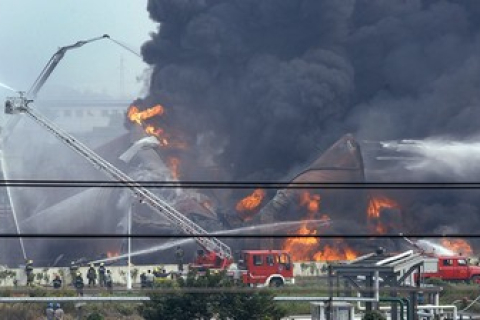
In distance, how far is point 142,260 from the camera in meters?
51.2

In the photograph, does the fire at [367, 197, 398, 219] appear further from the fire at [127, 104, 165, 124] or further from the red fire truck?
the red fire truck

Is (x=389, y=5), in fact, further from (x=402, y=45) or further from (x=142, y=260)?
(x=142, y=260)

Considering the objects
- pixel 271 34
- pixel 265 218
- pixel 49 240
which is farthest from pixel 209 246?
pixel 271 34

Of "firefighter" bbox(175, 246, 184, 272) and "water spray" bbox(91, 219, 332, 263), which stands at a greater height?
"water spray" bbox(91, 219, 332, 263)

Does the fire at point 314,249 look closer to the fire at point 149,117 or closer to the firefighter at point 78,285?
the fire at point 149,117

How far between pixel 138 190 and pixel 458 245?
563 inches

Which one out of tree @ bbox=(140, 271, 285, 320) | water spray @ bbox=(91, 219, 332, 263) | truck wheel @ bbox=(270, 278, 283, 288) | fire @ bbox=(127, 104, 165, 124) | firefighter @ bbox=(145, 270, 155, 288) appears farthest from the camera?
fire @ bbox=(127, 104, 165, 124)

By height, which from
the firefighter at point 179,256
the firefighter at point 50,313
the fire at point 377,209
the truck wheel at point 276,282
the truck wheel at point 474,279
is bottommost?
the firefighter at point 50,313

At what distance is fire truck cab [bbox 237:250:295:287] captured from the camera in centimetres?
3903

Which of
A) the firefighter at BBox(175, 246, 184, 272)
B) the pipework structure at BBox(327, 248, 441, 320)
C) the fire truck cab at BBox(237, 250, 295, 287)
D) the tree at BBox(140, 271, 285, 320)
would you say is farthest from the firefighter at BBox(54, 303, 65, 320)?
the firefighter at BBox(175, 246, 184, 272)

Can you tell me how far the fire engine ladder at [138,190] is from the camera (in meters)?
48.3

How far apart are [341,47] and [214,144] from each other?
9.15m

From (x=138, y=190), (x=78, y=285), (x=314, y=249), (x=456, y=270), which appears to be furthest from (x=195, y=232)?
(x=78, y=285)

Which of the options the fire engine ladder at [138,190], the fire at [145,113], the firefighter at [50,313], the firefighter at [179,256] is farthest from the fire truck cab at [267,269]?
the fire at [145,113]
